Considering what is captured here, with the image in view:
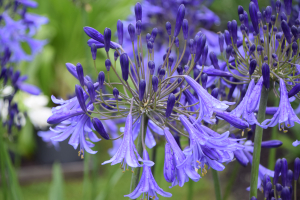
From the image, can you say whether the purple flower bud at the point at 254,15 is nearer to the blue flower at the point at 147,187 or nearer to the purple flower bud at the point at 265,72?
the purple flower bud at the point at 265,72

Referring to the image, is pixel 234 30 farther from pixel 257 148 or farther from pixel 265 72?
pixel 257 148

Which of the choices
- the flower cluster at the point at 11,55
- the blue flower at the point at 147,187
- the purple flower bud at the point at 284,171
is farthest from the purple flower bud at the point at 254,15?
the flower cluster at the point at 11,55

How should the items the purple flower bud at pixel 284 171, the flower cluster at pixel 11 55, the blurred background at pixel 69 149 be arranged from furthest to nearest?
the blurred background at pixel 69 149 < the flower cluster at pixel 11 55 < the purple flower bud at pixel 284 171

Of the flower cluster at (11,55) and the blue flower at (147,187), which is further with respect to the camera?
the flower cluster at (11,55)

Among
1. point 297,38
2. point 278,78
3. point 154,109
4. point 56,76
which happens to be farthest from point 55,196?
point 56,76

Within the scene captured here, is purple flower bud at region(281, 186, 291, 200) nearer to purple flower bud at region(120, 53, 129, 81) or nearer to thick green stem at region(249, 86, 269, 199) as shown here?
thick green stem at region(249, 86, 269, 199)

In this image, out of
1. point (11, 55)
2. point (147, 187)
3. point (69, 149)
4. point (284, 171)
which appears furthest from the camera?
point (69, 149)

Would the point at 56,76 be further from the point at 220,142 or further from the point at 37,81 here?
the point at 220,142

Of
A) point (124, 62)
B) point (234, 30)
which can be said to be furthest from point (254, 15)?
point (124, 62)
